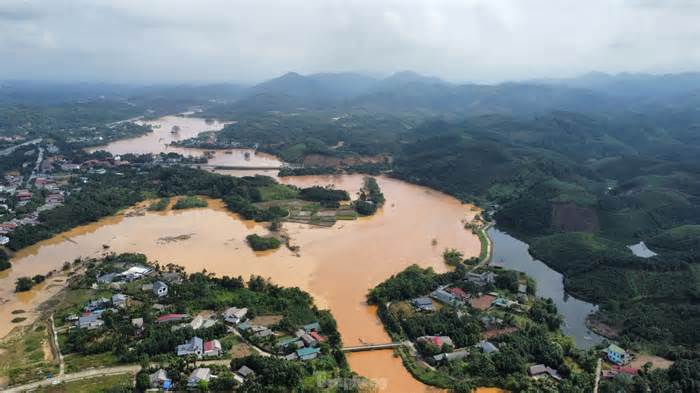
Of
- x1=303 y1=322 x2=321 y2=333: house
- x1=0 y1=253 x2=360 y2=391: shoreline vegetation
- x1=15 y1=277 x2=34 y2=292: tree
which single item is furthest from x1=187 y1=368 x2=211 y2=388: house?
x1=15 y1=277 x2=34 y2=292: tree

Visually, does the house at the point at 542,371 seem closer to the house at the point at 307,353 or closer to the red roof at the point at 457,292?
the red roof at the point at 457,292

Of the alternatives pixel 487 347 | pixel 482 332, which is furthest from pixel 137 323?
pixel 482 332

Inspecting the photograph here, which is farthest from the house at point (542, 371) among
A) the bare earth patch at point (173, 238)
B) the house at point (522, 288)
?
the bare earth patch at point (173, 238)

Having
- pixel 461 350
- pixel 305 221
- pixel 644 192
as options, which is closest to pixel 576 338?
pixel 461 350

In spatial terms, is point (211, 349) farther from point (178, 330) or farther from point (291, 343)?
point (291, 343)

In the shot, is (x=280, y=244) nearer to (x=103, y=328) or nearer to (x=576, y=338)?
(x=103, y=328)

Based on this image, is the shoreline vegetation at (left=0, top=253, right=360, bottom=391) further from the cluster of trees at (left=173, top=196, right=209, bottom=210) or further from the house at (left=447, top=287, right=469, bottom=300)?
the cluster of trees at (left=173, top=196, right=209, bottom=210)
